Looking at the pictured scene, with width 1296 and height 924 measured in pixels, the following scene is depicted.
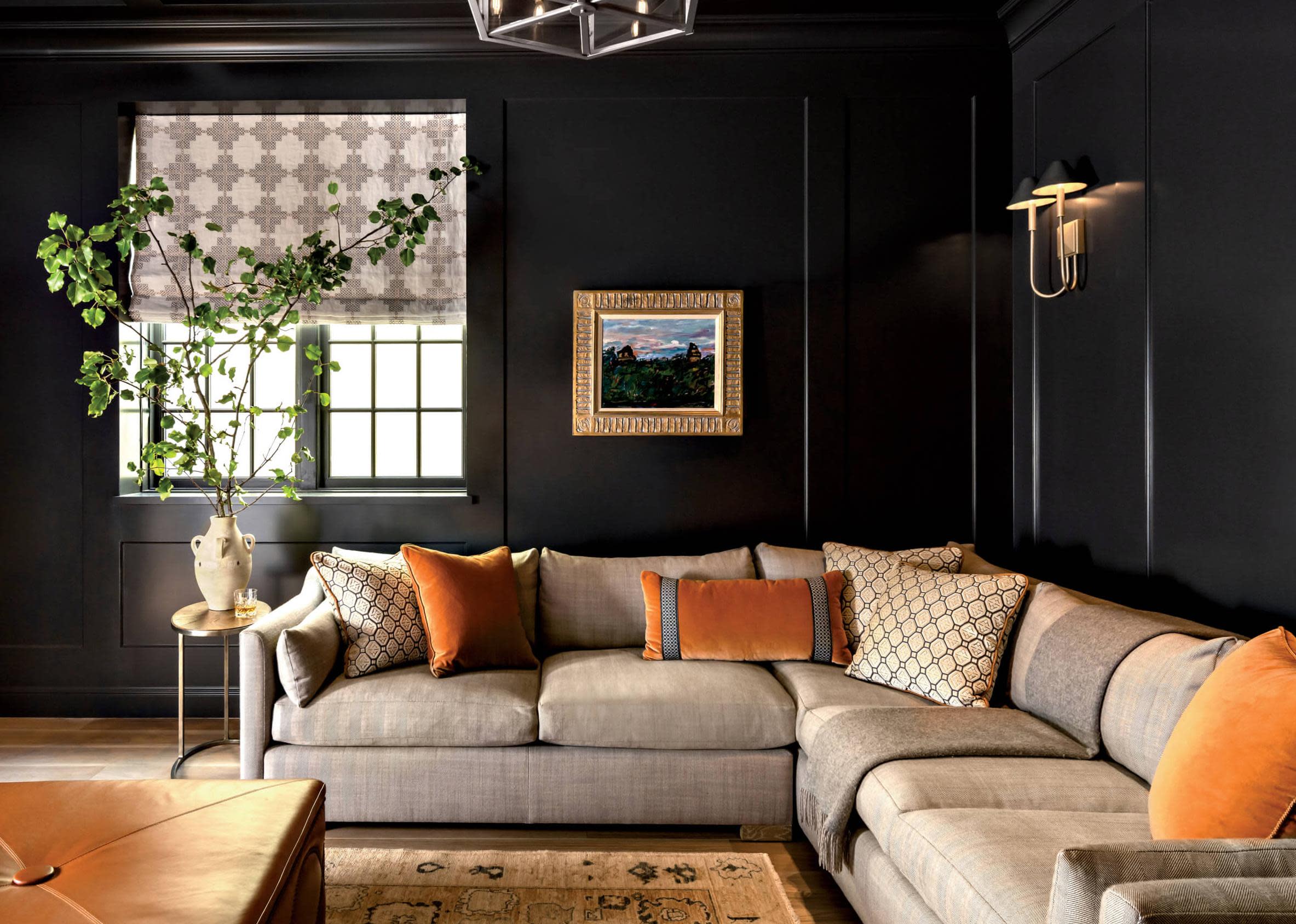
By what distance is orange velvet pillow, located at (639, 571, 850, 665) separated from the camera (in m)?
2.94

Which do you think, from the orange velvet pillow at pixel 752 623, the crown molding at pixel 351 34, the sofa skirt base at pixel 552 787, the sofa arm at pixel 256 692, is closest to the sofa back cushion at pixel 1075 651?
the orange velvet pillow at pixel 752 623

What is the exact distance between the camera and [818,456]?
141 inches

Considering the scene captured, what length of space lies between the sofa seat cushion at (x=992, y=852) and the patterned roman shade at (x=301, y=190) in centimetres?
281

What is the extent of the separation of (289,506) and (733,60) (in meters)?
2.72

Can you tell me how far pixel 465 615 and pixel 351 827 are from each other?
2.47 ft

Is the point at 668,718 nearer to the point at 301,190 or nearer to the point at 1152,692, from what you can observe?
the point at 1152,692

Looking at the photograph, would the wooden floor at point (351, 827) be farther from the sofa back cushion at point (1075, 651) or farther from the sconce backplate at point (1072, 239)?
the sconce backplate at point (1072, 239)

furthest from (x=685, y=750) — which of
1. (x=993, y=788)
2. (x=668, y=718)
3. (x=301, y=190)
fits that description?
(x=301, y=190)

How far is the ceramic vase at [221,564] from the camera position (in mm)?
3145

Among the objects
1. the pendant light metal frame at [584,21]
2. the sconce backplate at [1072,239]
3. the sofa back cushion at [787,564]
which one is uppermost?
the pendant light metal frame at [584,21]

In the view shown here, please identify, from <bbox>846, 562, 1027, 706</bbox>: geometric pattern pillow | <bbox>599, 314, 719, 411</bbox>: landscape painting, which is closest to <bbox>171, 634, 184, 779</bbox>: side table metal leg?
<bbox>599, 314, 719, 411</bbox>: landscape painting

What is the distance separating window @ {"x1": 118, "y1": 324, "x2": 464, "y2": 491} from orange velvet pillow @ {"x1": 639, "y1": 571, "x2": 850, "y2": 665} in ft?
4.50

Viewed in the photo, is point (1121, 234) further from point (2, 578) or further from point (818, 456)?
point (2, 578)

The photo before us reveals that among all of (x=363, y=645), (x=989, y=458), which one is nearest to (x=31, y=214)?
(x=363, y=645)
